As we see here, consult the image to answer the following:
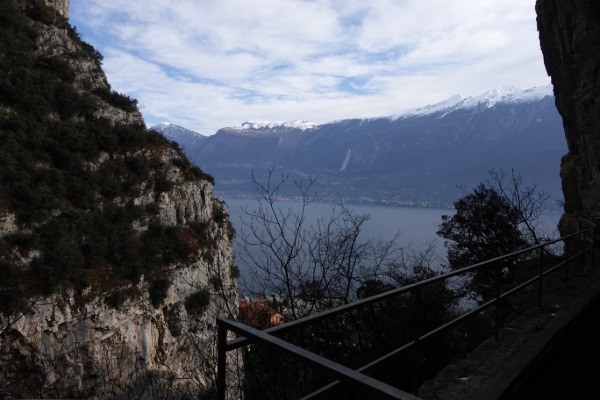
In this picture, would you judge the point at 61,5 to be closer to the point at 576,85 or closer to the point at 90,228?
the point at 90,228

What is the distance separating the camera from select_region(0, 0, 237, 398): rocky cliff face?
61.5 feet

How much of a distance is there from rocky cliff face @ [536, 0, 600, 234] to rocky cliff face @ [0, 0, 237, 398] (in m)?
12.8

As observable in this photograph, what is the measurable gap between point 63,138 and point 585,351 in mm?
28095

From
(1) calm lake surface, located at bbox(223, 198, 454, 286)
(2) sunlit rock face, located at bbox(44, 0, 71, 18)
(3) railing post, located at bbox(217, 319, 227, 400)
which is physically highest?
(2) sunlit rock face, located at bbox(44, 0, 71, 18)

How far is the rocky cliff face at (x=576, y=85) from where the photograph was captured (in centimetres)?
944

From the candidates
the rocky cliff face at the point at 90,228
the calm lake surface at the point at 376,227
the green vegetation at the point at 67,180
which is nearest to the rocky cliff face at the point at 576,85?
the calm lake surface at the point at 376,227

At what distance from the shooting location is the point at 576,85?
10.8 meters

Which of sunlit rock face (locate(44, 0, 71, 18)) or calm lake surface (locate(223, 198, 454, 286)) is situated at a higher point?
sunlit rock face (locate(44, 0, 71, 18))

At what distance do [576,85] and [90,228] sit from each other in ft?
77.4

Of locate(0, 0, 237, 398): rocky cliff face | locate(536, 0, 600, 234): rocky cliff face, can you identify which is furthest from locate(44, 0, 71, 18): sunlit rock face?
locate(536, 0, 600, 234): rocky cliff face

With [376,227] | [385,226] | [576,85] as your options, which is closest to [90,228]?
[576,85]

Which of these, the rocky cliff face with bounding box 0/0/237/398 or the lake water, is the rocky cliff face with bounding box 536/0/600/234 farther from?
the rocky cliff face with bounding box 0/0/237/398

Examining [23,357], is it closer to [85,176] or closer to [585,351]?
[85,176]

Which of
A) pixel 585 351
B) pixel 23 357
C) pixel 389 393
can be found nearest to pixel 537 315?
pixel 585 351
